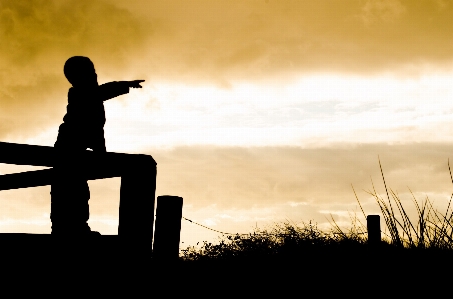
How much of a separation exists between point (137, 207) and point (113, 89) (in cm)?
137

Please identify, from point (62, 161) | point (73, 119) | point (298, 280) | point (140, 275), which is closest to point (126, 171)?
point (62, 161)

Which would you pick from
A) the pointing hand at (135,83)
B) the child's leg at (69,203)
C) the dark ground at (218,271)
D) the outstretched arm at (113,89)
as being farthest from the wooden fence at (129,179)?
the pointing hand at (135,83)

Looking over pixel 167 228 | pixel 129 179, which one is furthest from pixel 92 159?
pixel 167 228

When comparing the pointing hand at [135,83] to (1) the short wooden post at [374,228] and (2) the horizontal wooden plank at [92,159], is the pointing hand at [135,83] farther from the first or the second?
(1) the short wooden post at [374,228]

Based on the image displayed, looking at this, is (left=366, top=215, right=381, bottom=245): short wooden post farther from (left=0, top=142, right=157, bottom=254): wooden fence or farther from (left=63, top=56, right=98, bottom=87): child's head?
(left=63, top=56, right=98, bottom=87): child's head

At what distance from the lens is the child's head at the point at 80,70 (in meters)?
4.18

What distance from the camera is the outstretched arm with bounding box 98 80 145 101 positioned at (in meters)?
4.17

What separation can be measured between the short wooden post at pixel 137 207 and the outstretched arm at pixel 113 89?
1.10 m

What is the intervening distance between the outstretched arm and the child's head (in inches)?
5.9

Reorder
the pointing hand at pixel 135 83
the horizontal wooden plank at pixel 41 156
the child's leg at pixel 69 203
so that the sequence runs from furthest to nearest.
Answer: the pointing hand at pixel 135 83 → the child's leg at pixel 69 203 → the horizontal wooden plank at pixel 41 156

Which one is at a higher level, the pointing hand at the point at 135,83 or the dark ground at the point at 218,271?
the pointing hand at the point at 135,83

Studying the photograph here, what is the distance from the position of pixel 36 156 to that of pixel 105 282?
3.51ft

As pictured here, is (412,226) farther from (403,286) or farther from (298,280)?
(298,280)

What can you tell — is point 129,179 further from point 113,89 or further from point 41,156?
point 113,89
